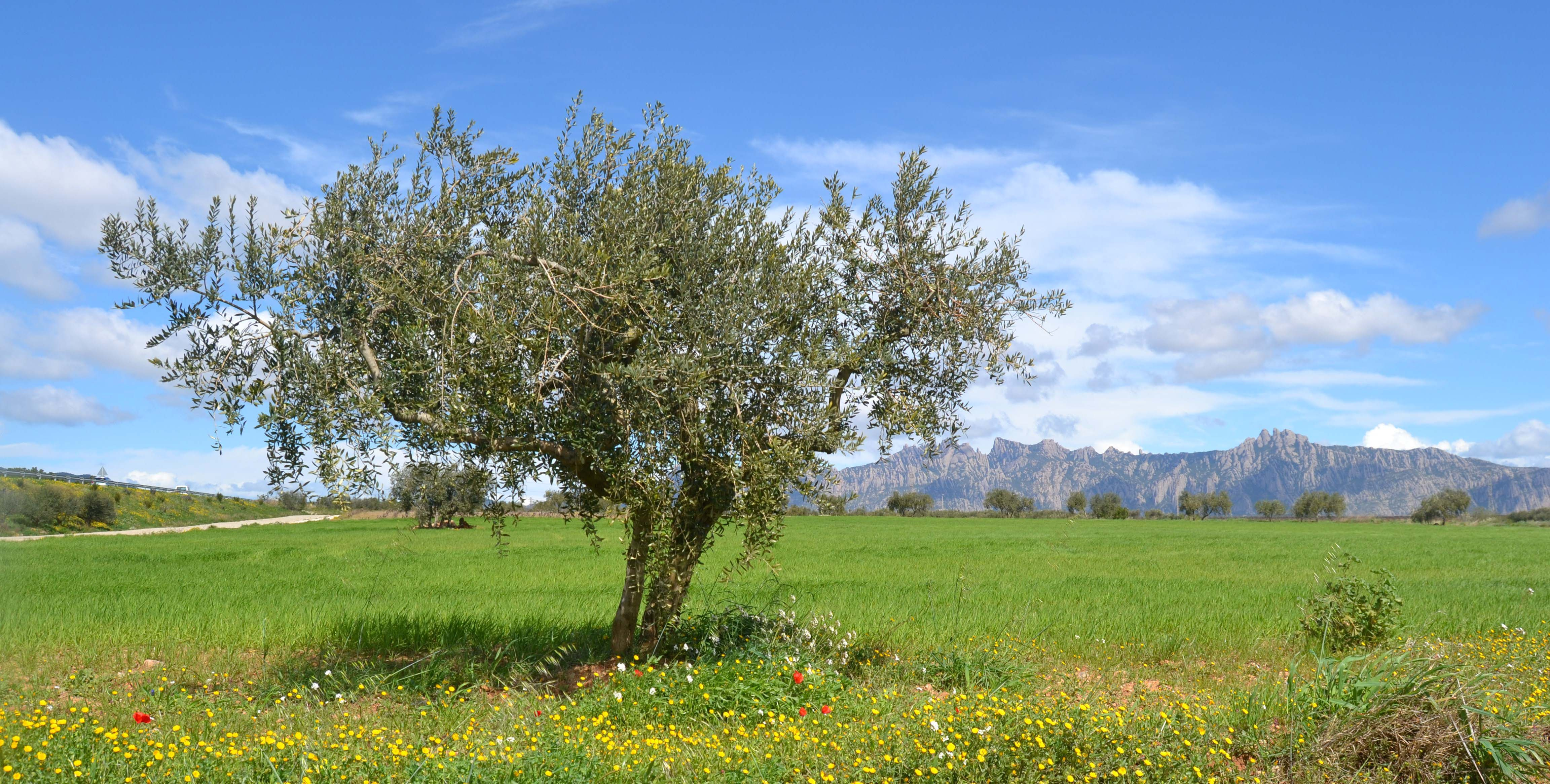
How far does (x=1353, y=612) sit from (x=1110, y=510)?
182717mm

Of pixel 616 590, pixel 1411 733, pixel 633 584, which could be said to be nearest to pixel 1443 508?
pixel 616 590

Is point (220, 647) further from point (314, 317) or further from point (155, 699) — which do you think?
point (314, 317)

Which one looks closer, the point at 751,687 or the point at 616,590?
the point at 751,687

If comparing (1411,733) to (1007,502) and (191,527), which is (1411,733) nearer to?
(191,527)

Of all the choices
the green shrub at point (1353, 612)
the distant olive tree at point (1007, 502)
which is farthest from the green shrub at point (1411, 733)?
the distant olive tree at point (1007, 502)

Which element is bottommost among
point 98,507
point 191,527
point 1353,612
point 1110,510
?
point 1110,510

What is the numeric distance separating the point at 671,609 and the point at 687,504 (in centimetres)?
240

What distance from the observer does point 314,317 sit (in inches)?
407

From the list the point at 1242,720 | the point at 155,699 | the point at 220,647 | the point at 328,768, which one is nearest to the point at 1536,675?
the point at 1242,720

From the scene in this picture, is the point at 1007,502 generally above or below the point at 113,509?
below

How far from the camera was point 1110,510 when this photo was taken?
606 ft

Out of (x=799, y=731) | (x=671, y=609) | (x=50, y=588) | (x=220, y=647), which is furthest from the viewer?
(x=50, y=588)

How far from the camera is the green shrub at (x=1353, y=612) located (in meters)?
14.3

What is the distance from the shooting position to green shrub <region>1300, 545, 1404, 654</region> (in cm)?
1430
